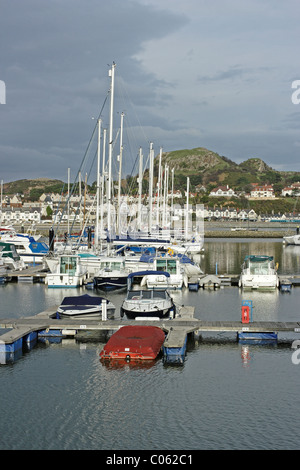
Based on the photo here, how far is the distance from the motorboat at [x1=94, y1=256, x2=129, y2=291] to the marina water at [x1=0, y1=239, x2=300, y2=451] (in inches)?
672

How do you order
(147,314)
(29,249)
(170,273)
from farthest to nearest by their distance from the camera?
1. (29,249)
2. (170,273)
3. (147,314)

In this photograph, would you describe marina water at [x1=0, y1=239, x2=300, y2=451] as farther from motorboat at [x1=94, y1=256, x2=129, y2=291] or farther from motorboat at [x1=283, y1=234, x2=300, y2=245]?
motorboat at [x1=283, y1=234, x2=300, y2=245]

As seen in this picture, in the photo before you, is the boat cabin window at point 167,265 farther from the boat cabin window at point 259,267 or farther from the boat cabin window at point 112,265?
the boat cabin window at point 259,267

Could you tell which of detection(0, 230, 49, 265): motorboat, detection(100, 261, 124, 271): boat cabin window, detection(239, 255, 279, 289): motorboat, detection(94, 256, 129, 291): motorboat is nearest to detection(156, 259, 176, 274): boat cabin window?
detection(94, 256, 129, 291): motorboat

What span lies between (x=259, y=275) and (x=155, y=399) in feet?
91.0

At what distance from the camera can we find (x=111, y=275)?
46844mm

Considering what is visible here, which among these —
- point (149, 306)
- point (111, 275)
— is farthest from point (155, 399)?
point (111, 275)

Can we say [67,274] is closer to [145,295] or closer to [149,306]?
[145,295]

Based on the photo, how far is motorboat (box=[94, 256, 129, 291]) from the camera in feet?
153

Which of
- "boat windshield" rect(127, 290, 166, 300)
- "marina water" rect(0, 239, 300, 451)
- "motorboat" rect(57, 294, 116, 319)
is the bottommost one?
"marina water" rect(0, 239, 300, 451)
